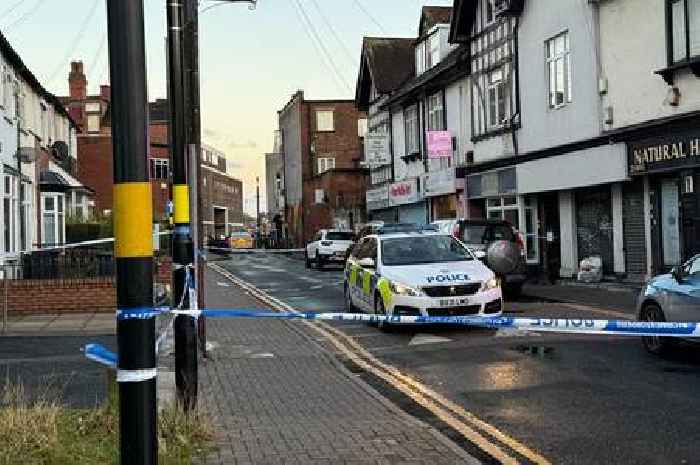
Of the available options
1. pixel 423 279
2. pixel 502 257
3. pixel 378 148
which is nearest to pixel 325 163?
pixel 378 148

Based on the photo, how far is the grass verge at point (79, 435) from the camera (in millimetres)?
5471

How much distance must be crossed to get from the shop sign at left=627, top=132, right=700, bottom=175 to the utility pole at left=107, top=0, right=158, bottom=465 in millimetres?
15417

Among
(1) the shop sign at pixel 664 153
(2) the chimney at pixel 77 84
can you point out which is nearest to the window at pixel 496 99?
(1) the shop sign at pixel 664 153

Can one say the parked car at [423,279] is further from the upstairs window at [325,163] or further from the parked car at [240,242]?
the parked car at [240,242]

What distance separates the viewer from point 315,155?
61.9 meters

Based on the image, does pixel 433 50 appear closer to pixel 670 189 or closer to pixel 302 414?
pixel 670 189

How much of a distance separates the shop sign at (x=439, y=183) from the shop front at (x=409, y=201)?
1270 mm

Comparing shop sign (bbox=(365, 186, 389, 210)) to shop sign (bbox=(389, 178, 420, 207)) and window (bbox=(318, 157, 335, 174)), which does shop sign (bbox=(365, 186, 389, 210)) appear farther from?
window (bbox=(318, 157, 335, 174))

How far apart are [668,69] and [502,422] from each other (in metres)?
12.4

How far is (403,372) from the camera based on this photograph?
986 cm

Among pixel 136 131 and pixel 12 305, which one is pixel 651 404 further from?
pixel 12 305

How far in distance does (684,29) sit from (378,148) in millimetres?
22111

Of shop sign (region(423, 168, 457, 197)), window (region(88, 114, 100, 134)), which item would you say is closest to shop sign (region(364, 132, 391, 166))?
shop sign (region(423, 168, 457, 197))

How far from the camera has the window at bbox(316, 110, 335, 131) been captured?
62250 millimetres
